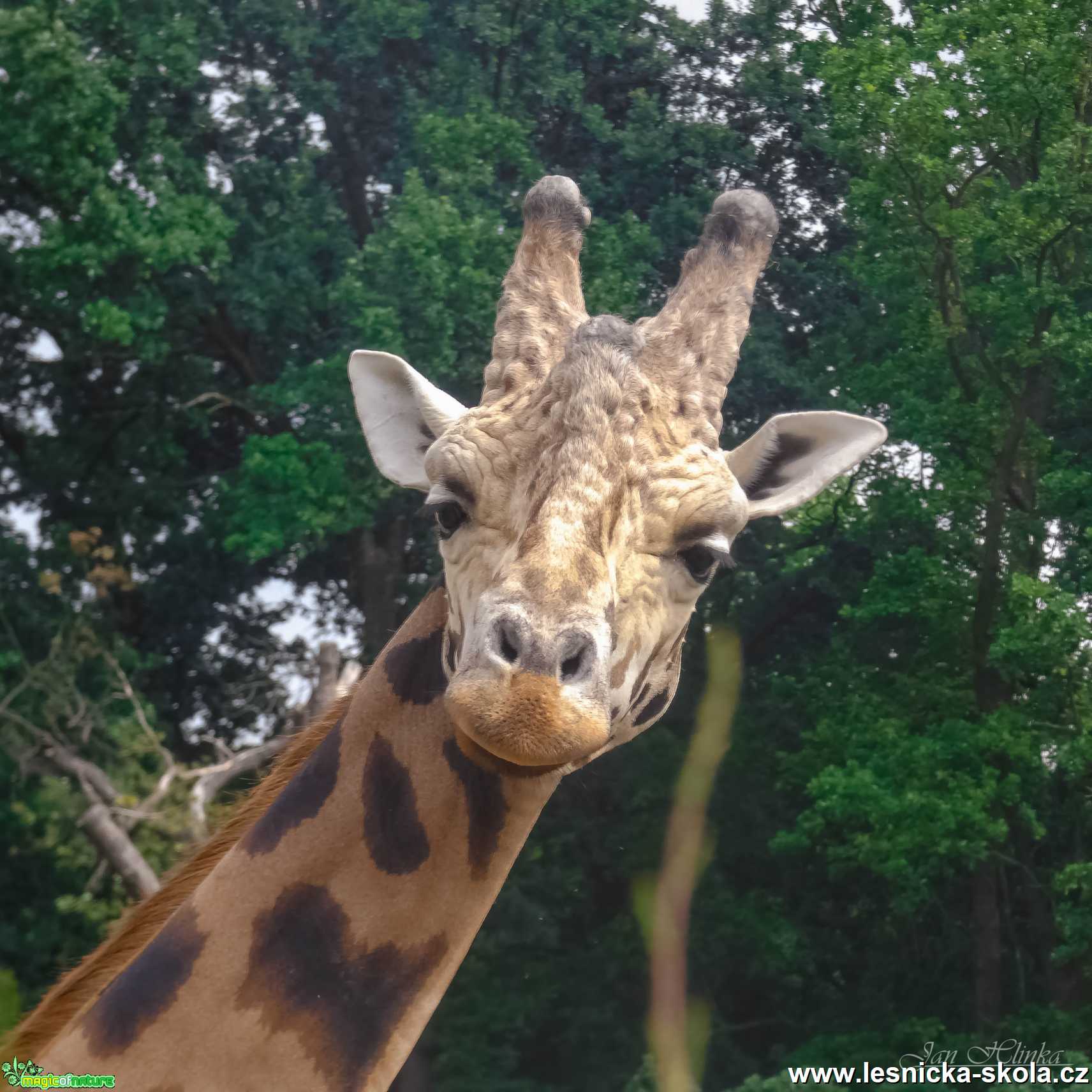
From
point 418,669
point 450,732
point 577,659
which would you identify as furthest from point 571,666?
point 418,669

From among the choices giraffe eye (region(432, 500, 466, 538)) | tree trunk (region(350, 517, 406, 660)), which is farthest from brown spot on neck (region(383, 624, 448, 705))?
tree trunk (region(350, 517, 406, 660))

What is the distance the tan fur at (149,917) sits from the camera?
314cm

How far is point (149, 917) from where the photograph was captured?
3242 mm

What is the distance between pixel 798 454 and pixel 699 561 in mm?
560

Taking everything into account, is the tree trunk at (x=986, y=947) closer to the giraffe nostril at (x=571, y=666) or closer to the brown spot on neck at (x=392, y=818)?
the brown spot on neck at (x=392, y=818)

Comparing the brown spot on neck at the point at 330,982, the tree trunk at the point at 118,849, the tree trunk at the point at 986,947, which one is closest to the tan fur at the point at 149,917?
the brown spot on neck at the point at 330,982

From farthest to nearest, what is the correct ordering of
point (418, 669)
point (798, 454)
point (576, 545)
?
point (798, 454) < point (418, 669) < point (576, 545)

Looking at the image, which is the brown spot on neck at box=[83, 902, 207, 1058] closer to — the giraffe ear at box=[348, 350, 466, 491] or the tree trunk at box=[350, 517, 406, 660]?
the giraffe ear at box=[348, 350, 466, 491]

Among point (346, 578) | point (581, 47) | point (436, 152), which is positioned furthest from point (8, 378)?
point (581, 47)

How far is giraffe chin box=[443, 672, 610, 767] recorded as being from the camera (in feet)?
7.77

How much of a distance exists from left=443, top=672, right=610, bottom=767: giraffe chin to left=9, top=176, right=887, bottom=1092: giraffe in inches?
2.2

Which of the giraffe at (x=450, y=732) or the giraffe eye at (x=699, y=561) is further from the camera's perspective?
the giraffe eye at (x=699, y=561)

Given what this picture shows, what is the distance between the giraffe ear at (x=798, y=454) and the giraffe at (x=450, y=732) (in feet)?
0.03

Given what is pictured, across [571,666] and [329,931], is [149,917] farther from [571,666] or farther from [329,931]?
[571,666]
